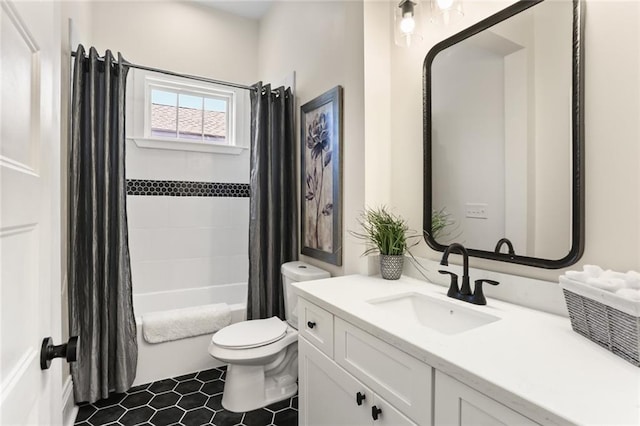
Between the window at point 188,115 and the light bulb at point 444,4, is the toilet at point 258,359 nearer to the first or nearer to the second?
the light bulb at point 444,4

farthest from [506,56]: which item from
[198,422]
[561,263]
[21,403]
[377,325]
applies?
[198,422]

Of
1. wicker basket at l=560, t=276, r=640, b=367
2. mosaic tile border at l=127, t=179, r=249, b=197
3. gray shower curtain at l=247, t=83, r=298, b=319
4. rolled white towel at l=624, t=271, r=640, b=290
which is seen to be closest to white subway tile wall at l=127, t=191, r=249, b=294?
mosaic tile border at l=127, t=179, r=249, b=197

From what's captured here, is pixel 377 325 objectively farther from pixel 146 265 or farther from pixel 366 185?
pixel 146 265

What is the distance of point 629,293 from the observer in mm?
786

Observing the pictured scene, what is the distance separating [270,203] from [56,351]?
1.75 metres

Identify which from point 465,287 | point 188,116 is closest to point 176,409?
point 465,287

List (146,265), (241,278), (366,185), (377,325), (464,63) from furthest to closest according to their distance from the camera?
1. (241,278)
2. (146,265)
3. (366,185)
4. (464,63)
5. (377,325)

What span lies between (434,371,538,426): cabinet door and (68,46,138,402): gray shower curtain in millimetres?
1846

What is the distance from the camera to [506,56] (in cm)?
132

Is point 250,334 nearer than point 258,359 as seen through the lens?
No

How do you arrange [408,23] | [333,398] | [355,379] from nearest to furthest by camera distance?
[355,379] → [333,398] → [408,23]

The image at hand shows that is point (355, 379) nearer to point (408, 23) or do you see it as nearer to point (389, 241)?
point (389, 241)

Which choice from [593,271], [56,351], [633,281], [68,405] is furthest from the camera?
[68,405]

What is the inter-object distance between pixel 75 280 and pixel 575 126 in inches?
94.4
